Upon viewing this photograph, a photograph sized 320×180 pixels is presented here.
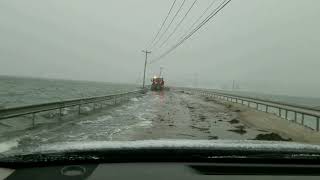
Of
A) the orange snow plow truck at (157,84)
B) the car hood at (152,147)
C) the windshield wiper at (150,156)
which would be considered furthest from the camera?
the orange snow plow truck at (157,84)

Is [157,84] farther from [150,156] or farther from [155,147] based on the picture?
[150,156]

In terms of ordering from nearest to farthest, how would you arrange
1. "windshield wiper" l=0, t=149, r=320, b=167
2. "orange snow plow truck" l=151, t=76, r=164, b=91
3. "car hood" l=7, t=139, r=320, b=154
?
"windshield wiper" l=0, t=149, r=320, b=167 → "car hood" l=7, t=139, r=320, b=154 → "orange snow plow truck" l=151, t=76, r=164, b=91

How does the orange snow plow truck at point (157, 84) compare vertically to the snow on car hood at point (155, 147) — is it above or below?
below

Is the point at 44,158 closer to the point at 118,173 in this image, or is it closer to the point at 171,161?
the point at 118,173

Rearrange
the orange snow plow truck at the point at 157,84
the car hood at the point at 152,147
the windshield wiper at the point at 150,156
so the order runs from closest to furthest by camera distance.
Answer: the windshield wiper at the point at 150,156 → the car hood at the point at 152,147 → the orange snow plow truck at the point at 157,84

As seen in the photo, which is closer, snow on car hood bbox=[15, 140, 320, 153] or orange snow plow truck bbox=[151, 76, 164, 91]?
snow on car hood bbox=[15, 140, 320, 153]

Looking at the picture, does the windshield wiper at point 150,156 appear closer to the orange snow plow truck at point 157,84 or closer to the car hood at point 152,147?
the car hood at point 152,147

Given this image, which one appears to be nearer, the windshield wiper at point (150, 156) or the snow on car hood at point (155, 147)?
the windshield wiper at point (150, 156)

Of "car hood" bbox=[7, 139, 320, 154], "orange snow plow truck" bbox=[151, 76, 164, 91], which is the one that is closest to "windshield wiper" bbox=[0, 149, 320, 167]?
"car hood" bbox=[7, 139, 320, 154]

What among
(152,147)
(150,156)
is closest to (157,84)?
(152,147)

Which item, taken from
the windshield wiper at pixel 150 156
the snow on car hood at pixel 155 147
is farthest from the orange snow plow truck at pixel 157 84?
the windshield wiper at pixel 150 156

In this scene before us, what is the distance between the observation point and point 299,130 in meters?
20.1

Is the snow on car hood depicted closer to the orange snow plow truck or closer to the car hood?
the car hood

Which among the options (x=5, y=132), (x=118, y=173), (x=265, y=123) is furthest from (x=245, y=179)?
(x=265, y=123)
